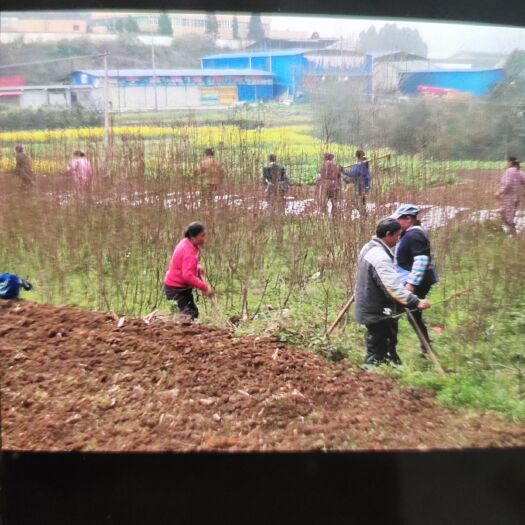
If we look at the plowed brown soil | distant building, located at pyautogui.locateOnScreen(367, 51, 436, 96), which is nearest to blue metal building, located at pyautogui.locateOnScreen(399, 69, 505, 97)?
distant building, located at pyautogui.locateOnScreen(367, 51, 436, 96)

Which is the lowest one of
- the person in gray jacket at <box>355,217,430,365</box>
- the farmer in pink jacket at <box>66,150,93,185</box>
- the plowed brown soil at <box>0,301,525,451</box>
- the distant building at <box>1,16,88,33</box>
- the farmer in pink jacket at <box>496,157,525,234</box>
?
the plowed brown soil at <box>0,301,525,451</box>

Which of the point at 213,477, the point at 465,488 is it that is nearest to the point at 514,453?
the point at 465,488

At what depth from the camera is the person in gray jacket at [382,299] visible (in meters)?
3.09

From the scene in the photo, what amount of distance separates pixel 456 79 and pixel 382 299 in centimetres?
110

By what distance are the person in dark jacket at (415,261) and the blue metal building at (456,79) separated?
2.08ft

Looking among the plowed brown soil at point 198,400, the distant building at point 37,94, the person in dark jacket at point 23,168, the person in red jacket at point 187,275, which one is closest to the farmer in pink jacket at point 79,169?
the person in dark jacket at point 23,168

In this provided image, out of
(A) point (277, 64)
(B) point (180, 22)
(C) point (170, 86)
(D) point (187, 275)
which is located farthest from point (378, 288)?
(B) point (180, 22)

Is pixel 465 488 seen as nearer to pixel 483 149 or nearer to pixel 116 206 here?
pixel 483 149

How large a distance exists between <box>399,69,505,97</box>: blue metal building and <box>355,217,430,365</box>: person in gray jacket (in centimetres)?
66

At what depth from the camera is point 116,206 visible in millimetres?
3420

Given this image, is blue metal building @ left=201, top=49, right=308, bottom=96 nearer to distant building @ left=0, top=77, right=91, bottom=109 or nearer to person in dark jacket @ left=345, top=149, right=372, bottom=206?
person in dark jacket @ left=345, top=149, right=372, bottom=206

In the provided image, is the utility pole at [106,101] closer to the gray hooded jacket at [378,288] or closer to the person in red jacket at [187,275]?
the person in red jacket at [187,275]

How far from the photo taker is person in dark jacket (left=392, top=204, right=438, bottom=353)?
310cm

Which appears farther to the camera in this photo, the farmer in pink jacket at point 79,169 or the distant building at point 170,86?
the farmer in pink jacket at point 79,169
